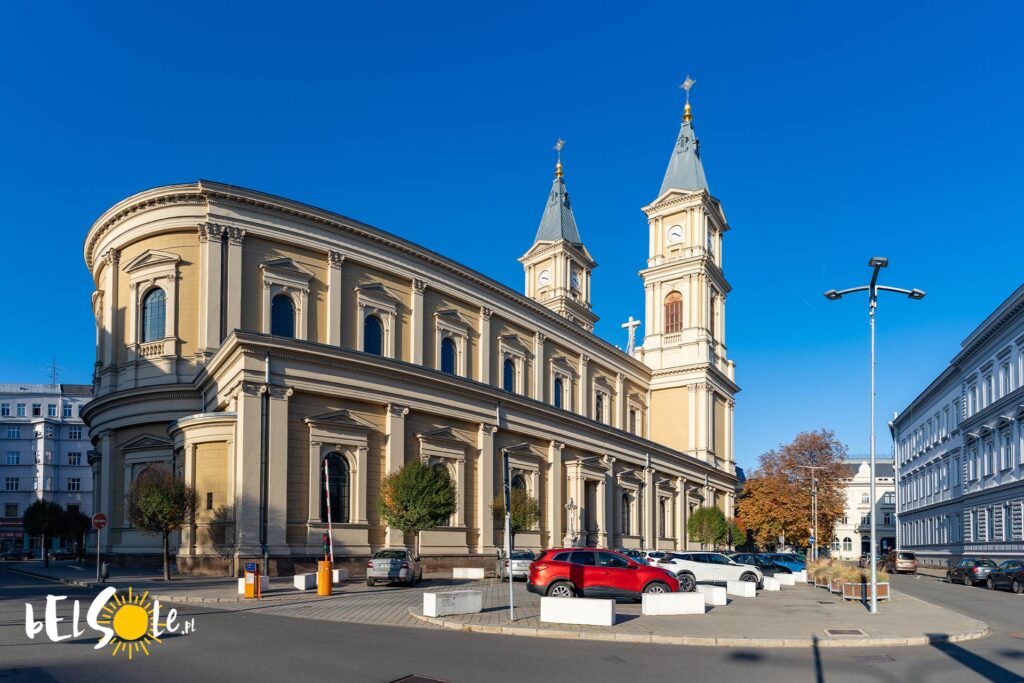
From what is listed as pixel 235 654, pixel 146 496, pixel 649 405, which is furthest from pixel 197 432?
pixel 649 405

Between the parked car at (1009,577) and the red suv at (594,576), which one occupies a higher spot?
the red suv at (594,576)

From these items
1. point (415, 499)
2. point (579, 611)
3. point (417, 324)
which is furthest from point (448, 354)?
point (579, 611)

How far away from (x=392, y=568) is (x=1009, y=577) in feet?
86.0

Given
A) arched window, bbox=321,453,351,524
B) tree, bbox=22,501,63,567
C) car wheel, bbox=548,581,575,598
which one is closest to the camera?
car wheel, bbox=548,581,575,598

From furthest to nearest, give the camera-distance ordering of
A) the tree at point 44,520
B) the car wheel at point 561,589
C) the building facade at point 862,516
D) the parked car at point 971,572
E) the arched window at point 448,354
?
the building facade at point 862,516 → the tree at point 44,520 → the arched window at point 448,354 → the parked car at point 971,572 → the car wheel at point 561,589

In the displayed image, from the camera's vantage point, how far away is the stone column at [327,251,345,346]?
40.5 meters

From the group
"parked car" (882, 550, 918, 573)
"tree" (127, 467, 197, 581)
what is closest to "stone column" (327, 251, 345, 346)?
"tree" (127, 467, 197, 581)

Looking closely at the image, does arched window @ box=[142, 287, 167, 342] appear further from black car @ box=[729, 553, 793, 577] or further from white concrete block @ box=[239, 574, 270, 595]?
black car @ box=[729, 553, 793, 577]

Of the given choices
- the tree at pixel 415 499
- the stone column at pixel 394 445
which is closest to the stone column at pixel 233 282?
the stone column at pixel 394 445

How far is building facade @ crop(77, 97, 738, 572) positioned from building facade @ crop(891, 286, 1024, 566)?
21.3 m

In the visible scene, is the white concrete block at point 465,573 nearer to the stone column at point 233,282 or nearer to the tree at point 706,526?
the stone column at point 233,282

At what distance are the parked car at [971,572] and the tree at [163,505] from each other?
35.4m

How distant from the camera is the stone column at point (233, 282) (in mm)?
37875

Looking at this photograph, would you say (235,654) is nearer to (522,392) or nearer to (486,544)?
(486,544)
